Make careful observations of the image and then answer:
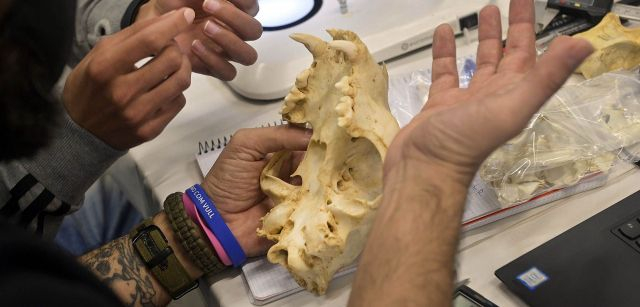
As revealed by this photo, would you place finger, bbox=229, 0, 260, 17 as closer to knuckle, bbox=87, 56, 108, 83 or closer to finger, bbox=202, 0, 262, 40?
finger, bbox=202, 0, 262, 40

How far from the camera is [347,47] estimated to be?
726 millimetres

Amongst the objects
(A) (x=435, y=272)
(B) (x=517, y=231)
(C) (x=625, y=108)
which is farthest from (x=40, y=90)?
(C) (x=625, y=108)

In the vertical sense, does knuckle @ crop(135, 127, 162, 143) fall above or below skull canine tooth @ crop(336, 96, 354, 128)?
below

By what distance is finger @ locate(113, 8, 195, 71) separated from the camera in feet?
2.51

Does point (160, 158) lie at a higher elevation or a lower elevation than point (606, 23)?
lower

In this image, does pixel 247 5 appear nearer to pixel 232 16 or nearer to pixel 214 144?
pixel 232 16

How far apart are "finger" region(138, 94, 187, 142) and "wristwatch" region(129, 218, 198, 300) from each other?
0.13 m

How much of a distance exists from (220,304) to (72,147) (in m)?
0.30

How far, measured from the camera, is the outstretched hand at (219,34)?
922mm

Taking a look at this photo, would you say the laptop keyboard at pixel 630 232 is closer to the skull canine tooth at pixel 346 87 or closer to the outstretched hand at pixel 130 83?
the skull canine tooth at pixel 346 87

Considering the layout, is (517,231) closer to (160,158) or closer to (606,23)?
(606,23)

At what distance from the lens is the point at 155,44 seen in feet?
2.54

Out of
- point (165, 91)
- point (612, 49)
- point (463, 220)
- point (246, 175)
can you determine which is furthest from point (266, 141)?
point (612, 49)

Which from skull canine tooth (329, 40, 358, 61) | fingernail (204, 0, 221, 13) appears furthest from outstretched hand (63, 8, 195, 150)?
skull canine tooth (329, 40, 358, 61)
